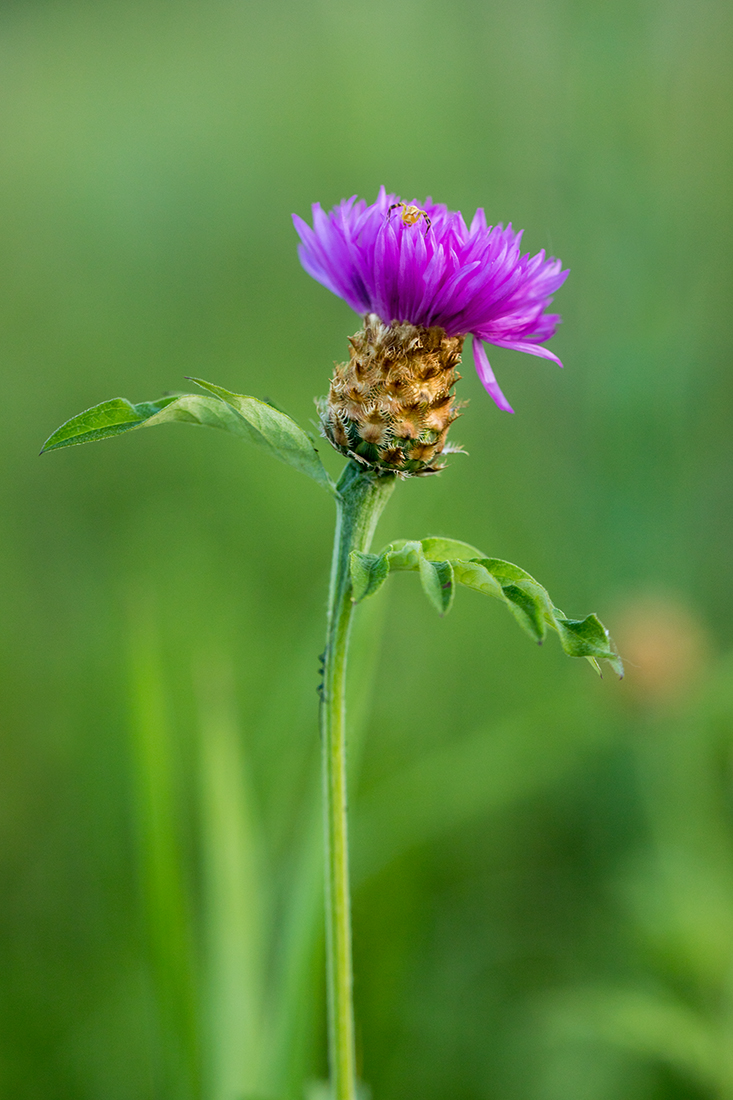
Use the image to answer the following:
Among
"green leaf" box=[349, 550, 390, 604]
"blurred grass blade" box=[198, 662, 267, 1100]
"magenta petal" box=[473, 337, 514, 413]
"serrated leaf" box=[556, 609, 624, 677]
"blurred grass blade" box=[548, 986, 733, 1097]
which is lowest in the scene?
"blurred grass blade" box=[548, 986, 733, 1097]

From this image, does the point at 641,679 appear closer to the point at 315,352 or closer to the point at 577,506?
the point at 577,506

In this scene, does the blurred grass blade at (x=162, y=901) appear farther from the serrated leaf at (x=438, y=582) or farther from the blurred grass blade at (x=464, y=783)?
the serrated leaf at (x=438, y=582)

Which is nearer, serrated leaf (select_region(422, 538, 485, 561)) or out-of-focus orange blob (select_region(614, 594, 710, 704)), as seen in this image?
→ serrated leaf (select_region(422, 538, 485, 561))

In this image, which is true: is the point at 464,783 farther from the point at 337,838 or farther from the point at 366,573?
the point at 366,573

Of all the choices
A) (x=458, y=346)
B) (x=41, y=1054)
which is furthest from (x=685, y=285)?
(x=41, y=1054)

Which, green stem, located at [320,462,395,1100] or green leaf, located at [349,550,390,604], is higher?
green leaf, located at [349,550,390,604]

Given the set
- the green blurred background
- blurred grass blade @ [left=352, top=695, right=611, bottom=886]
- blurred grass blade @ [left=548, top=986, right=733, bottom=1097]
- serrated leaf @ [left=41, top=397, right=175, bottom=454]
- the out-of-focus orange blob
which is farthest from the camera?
the out-of-focus orange blob

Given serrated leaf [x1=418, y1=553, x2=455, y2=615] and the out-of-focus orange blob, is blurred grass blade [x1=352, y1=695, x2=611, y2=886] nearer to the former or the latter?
the out-of-focus orange blob

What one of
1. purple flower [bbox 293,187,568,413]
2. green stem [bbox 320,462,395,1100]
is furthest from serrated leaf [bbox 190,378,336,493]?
purple flower [bbox 293,187,568,413]
